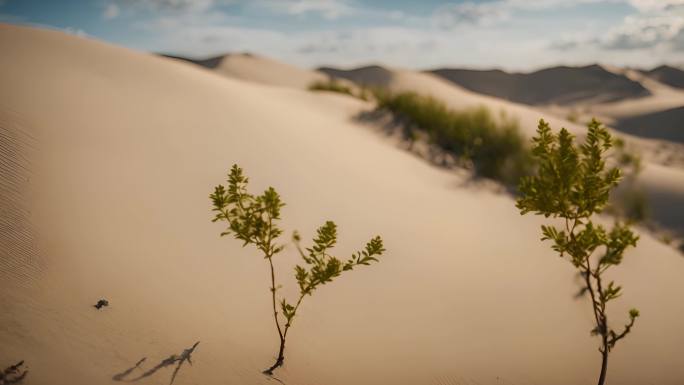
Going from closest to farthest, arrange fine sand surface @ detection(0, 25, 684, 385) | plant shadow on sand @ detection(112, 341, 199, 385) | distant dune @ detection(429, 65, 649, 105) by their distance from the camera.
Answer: plant shadow on sand @ detection(112, 341, 199, 385) < fine sand surface @ detection(0, 25, 684, 385) < distant dune @ detection(429, 65, 649, 105)

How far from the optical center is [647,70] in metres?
39.0

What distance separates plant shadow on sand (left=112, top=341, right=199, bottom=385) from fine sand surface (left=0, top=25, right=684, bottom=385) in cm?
4

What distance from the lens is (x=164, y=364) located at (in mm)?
2602

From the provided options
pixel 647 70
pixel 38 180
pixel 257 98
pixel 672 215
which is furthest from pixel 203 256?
pixel 647 70

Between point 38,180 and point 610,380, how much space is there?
5392mm

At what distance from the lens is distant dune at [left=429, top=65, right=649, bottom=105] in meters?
30.4

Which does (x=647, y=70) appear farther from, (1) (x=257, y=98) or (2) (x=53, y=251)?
(2) (x=53, y=251)

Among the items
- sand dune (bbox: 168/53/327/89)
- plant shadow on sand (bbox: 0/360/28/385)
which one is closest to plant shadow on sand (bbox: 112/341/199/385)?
plant shadow on sand (bbox: 0/360/28/385)

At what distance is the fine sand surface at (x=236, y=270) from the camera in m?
2.81

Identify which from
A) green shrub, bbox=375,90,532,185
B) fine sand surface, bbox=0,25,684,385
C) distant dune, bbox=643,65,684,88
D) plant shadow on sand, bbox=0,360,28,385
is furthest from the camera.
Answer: distant dune, bbox=643,65,684,88

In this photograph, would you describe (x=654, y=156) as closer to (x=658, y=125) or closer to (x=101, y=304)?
(x=658, y=125)

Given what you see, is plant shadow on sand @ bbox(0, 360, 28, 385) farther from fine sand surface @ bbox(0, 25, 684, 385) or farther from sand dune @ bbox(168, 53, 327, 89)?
sand dune @ bbox(168, 53, 327, 89)

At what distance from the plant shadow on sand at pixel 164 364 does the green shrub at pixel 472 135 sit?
6.40m

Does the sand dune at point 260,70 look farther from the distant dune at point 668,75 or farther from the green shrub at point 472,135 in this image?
the distant dune at point 668,75
